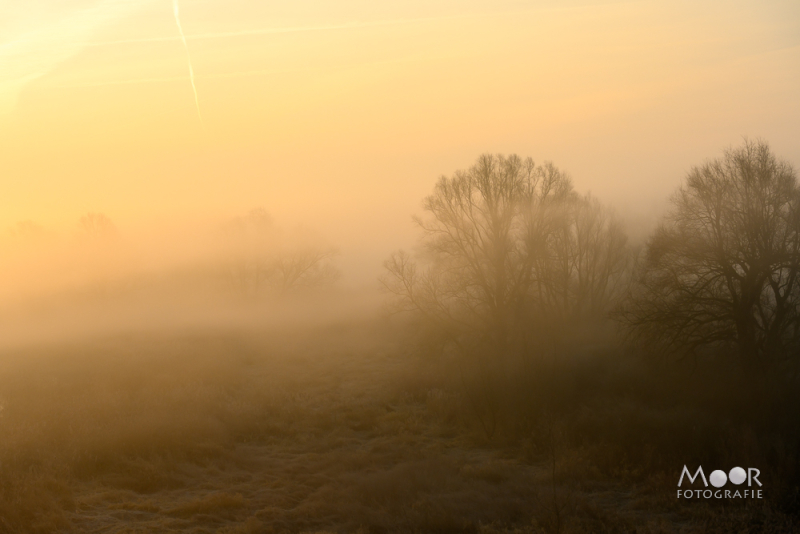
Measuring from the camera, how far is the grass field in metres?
10.8

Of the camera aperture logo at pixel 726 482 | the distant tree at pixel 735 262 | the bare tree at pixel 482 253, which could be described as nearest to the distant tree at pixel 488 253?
the bare tree at pixel 482 253

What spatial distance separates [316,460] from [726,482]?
10.5 m

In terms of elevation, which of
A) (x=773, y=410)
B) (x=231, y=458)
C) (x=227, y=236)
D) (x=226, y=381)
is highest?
(x=227, y=236)

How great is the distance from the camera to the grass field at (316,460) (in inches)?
426

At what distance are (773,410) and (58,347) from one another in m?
35.3

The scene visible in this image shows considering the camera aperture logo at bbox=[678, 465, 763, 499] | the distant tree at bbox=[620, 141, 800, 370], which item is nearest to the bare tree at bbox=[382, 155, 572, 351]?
the distant tree at bbox=[620, 141, 800, 370]

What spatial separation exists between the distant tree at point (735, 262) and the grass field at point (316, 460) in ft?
13.4

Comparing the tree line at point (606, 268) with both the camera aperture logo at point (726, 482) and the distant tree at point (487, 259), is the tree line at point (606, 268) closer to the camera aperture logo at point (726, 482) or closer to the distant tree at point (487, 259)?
the distant tree at point (487, 259)

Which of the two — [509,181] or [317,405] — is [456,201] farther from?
[317,405]

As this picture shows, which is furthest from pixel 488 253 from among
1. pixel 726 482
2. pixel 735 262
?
pixel 726 482

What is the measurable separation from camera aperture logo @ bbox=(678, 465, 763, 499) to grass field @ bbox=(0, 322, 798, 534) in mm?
459

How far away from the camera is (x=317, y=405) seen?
74.7 feet

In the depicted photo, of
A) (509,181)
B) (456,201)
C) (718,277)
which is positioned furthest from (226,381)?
(718,277)

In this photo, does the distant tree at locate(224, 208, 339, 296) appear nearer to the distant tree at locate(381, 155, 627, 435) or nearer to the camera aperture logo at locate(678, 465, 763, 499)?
the distant tree at locate(381, 155, 627, 435)
